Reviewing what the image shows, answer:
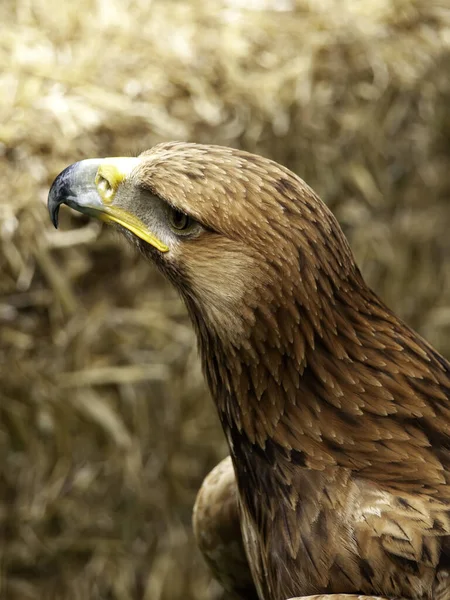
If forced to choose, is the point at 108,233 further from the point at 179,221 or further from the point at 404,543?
the point at 404,543

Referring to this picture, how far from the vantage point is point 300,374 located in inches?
66.9

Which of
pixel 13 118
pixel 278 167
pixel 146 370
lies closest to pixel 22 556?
pixel 146 370

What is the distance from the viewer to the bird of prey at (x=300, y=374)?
1598 millimetres

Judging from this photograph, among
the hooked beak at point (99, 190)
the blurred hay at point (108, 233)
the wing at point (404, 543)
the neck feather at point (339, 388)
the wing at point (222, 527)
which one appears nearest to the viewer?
the wing at point (404, 543)

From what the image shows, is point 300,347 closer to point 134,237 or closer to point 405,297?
point 134,237

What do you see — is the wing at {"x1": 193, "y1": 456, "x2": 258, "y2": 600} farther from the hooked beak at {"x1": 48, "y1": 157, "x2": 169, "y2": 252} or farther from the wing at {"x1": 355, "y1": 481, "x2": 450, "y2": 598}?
the hooked beak at {"x1": 48, "y1": 157, "x2": 169, "y2": 252}

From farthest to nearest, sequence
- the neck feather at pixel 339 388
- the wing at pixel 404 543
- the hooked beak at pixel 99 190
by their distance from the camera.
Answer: the hooked beak at pixel 99 190
the neck feather at pixel 339 388
the wing at pixel 404 543

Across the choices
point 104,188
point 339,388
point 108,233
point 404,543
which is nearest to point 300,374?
point 339,388

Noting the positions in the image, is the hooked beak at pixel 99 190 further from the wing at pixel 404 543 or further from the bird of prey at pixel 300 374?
the wing at pixel 404 543

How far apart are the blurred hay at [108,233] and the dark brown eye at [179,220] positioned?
121 cm

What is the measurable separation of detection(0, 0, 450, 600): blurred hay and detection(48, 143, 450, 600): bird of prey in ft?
3.97

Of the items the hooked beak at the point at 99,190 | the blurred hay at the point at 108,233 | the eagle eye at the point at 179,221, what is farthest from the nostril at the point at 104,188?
the blurred hay at the point at 108,233

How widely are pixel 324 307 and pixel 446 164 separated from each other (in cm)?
263

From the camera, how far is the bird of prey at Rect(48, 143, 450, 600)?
1.60 metres
